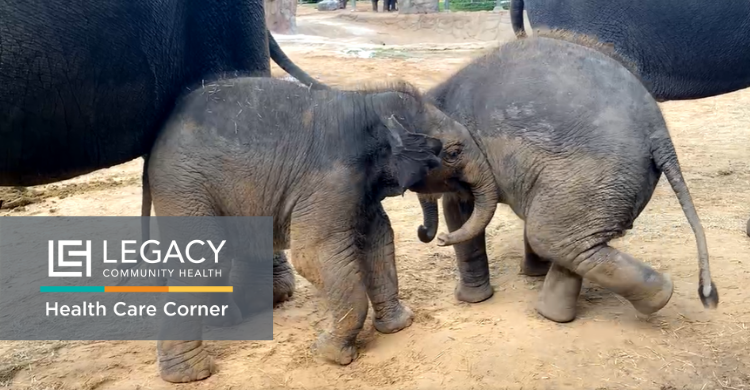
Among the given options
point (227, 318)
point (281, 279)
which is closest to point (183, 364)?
point (227, 318)

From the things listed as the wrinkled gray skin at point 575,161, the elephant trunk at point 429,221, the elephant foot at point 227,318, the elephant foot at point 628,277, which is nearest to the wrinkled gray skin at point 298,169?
the wrinkled gray skin at point 575,161

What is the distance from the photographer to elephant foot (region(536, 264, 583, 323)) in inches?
143

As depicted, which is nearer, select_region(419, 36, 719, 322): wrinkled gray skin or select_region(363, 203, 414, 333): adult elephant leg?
select_region(419, 36, 719, 322): wrinkled gray skin

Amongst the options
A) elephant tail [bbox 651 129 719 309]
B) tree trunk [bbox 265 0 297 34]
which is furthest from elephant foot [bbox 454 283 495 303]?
tree trunk [bbox 265 0 297 34]

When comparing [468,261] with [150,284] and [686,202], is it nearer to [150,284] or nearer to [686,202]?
[686,202]

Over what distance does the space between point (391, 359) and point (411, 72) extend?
1034 cm

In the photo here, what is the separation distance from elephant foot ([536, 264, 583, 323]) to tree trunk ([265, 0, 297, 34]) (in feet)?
57.3

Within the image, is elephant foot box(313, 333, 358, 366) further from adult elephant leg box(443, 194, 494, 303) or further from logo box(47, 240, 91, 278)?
logo box(47, 240, 91, 278)

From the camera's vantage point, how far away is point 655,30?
4.97 meters

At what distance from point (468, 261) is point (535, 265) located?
60 cm

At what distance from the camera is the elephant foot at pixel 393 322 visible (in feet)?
12.0

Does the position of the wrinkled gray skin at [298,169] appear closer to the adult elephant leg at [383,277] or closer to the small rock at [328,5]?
the adult elephant leg at [383,277]

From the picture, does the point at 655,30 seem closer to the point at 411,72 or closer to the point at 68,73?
the point at 68,73

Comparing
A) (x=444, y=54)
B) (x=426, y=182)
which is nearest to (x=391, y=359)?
(x=426, y=182)
